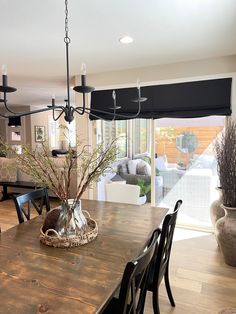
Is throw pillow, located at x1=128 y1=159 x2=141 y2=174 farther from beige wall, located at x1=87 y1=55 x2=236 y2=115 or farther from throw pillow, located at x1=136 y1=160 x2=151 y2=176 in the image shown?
beige wall, located at x1=87 y1=55 x2=236 y2=115

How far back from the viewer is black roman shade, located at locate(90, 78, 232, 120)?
351cm

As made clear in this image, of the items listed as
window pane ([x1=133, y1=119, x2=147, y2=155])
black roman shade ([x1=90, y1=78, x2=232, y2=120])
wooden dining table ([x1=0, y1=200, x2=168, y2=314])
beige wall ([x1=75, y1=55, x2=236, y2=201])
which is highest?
beige wall ([x1=75, y1=55, x2=236, y2=201])

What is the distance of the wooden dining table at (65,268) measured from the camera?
3.51ft

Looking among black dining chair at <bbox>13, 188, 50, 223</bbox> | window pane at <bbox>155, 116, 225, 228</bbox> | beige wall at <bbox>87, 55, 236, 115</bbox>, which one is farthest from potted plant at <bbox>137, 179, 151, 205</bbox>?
black dining chair at <bbox>13, 188, 50, 223</bbox>

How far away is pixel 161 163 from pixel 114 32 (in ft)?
7.72

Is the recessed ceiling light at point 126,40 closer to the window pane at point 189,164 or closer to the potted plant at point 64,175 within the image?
the potted plant at point 64,175

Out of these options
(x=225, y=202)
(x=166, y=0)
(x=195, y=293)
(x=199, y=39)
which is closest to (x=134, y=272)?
(x=195, y=293)

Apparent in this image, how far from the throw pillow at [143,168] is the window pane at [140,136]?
26 centimetres

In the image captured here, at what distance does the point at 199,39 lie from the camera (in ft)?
8.93

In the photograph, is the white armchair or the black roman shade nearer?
the white armchair

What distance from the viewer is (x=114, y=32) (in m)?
2.51

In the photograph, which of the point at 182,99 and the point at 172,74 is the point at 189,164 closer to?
the point at 182,99

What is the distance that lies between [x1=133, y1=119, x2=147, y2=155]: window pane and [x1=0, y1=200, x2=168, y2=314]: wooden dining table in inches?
110

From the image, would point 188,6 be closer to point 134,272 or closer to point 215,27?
point 215,27
